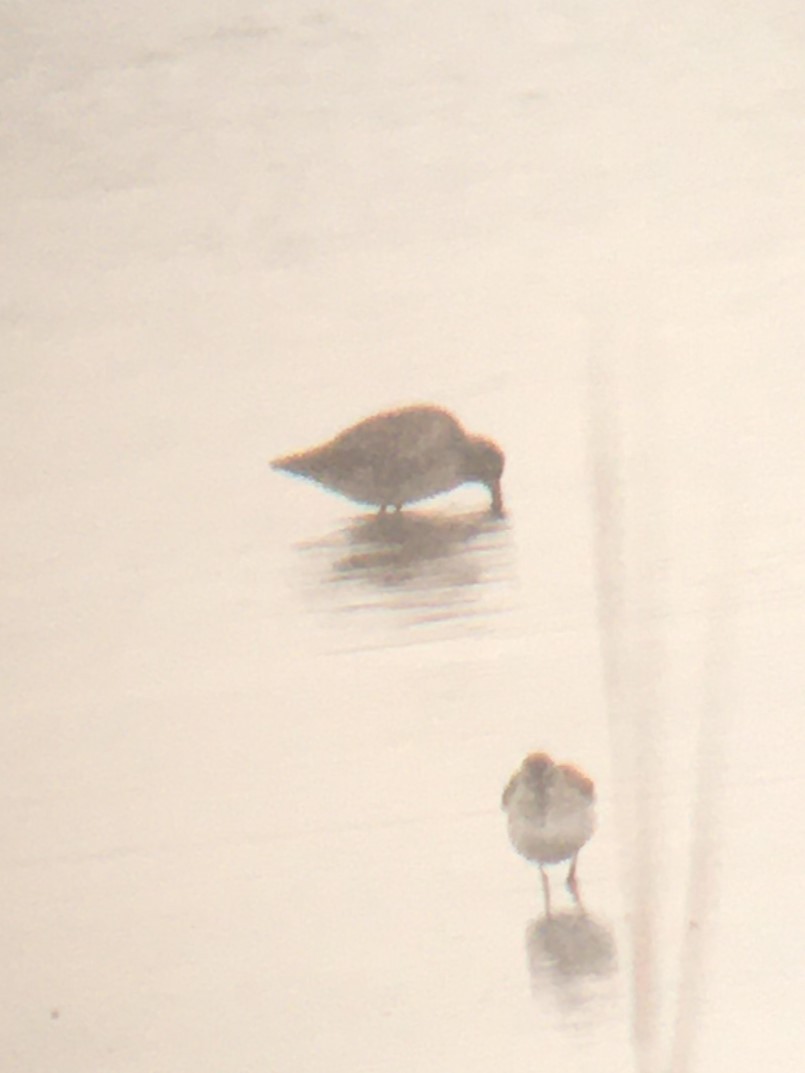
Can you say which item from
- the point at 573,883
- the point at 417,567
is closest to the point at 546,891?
the point at 573,883

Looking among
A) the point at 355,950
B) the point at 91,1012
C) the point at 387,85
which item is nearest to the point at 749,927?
the point at 355,950

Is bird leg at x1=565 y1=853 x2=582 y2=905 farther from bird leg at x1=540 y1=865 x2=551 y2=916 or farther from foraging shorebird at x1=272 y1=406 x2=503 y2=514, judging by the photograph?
foraging shorebird at x1=272 y1=406 x2=503 y2=514

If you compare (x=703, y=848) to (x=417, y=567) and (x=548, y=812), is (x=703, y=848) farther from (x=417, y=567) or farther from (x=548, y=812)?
(x=417, y=567)

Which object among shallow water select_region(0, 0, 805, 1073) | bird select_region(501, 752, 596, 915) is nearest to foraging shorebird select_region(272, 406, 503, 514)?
shallow water select_region(0, 0, 805, 1073)

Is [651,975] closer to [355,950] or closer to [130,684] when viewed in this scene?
[355,950]

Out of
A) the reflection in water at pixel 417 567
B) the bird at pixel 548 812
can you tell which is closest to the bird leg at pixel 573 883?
the bird at pixel 548 812

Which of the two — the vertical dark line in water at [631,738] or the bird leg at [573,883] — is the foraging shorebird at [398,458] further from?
the bird leg at [573,883]
